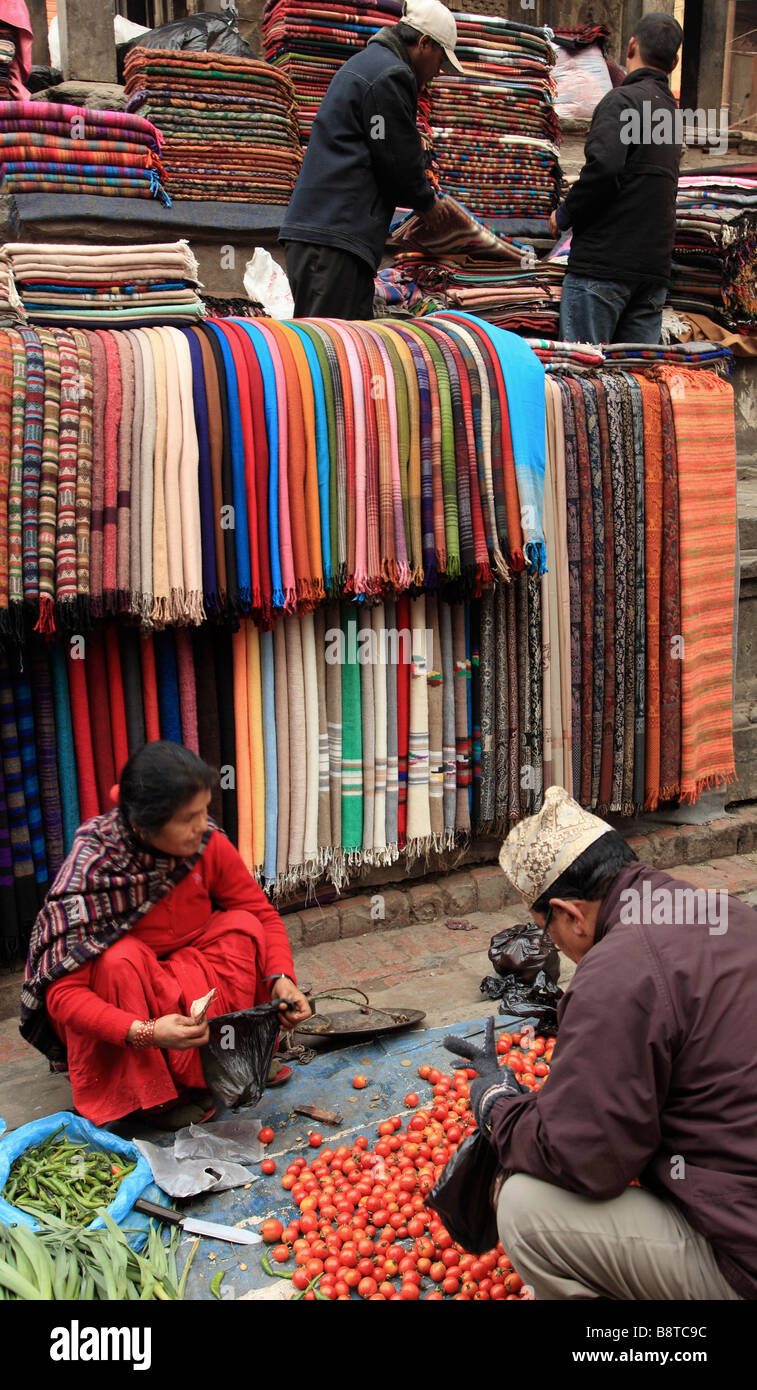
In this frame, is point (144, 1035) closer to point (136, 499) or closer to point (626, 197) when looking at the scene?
point (136, 499)

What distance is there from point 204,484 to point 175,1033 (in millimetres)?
1603

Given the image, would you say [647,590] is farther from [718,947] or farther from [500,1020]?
[718,947]

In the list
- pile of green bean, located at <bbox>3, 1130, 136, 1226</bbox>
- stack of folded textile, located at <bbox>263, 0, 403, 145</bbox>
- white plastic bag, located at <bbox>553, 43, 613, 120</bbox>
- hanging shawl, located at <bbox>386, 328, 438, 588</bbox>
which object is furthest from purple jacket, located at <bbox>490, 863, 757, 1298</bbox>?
white plastic bag, located at <bbox>553, 43, 613, 120</bbox>

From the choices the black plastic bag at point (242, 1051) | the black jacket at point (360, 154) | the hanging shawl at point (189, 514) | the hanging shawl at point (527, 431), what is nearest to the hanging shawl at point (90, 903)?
the black plastic bag at point (242, 1051)

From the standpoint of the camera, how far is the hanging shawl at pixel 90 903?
9.27 feet

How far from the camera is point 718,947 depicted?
1960 mm

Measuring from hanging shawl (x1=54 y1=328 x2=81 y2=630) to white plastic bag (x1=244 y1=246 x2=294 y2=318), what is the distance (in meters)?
2.12

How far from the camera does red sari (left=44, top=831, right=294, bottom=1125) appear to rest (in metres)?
2.83

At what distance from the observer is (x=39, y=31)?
6.69 metres

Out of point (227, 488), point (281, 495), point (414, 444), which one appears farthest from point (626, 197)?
point (227, 488)

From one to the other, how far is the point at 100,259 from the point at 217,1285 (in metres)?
2.96

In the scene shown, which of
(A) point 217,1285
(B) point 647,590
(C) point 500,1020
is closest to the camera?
(A) point 217,1285

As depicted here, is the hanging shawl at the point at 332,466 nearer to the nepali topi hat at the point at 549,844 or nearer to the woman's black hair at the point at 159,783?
the woman's black hair at the point at 159,783
